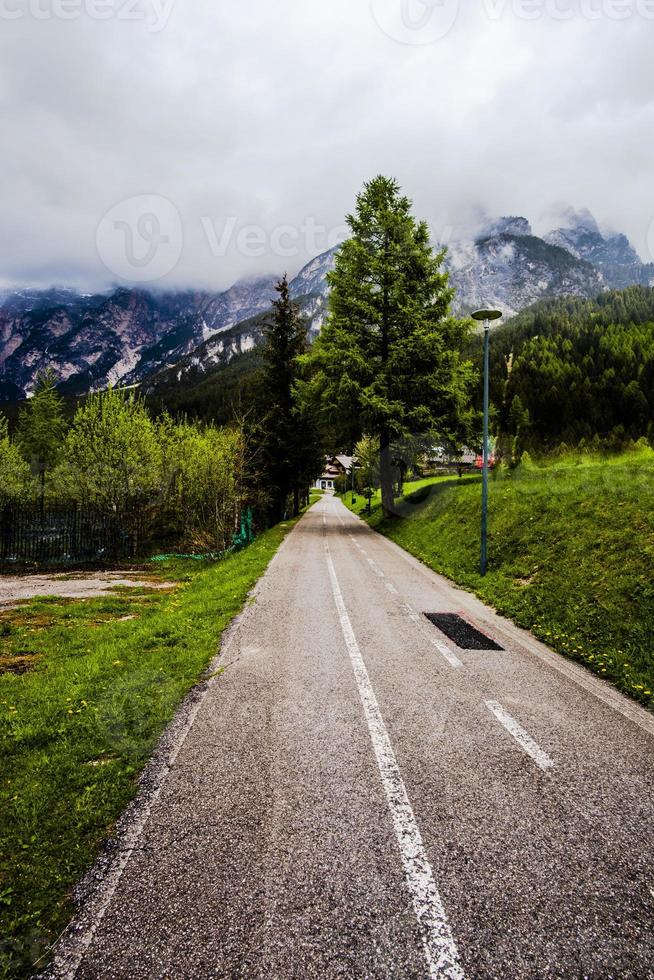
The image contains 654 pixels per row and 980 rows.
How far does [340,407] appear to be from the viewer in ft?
81.8

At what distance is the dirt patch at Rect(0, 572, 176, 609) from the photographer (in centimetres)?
1184

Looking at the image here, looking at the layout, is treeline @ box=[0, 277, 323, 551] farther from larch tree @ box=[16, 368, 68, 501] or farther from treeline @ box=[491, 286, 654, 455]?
larch tree @ box=[16, 368, 68, 501]

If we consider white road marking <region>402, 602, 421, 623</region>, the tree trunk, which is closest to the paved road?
white road marking <region>402, 602, 421, 623</region>

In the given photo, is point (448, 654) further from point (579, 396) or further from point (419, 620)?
point (579, 396)

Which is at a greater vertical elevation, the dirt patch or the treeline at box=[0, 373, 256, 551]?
the treeline at box=[0, 373, 256, 551]

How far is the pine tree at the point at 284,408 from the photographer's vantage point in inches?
1134

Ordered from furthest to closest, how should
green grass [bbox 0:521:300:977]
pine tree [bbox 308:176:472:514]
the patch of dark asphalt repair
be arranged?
1. pine tree [bbox 308:176:472:514]
2. the patch of dark asphalt repair
3. green grass [bbox 0:521:300:977]

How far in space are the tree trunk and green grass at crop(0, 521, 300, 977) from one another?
57.0ft

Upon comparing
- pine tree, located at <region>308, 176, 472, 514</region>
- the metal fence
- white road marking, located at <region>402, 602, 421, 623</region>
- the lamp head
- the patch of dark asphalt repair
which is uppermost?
pine tree, located at <region>308, 176, 472, 514</region>

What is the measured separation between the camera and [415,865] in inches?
115

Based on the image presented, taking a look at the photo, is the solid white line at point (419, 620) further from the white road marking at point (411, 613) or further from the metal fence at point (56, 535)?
the metal fence at point (56, 535)

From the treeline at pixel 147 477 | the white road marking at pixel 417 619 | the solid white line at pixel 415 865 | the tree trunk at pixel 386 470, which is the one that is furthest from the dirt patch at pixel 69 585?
the tree trunk at pixel 386 470

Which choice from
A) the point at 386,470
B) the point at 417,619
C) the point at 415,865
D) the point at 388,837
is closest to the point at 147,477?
the point at 386,470

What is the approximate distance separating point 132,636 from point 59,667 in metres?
1.40
